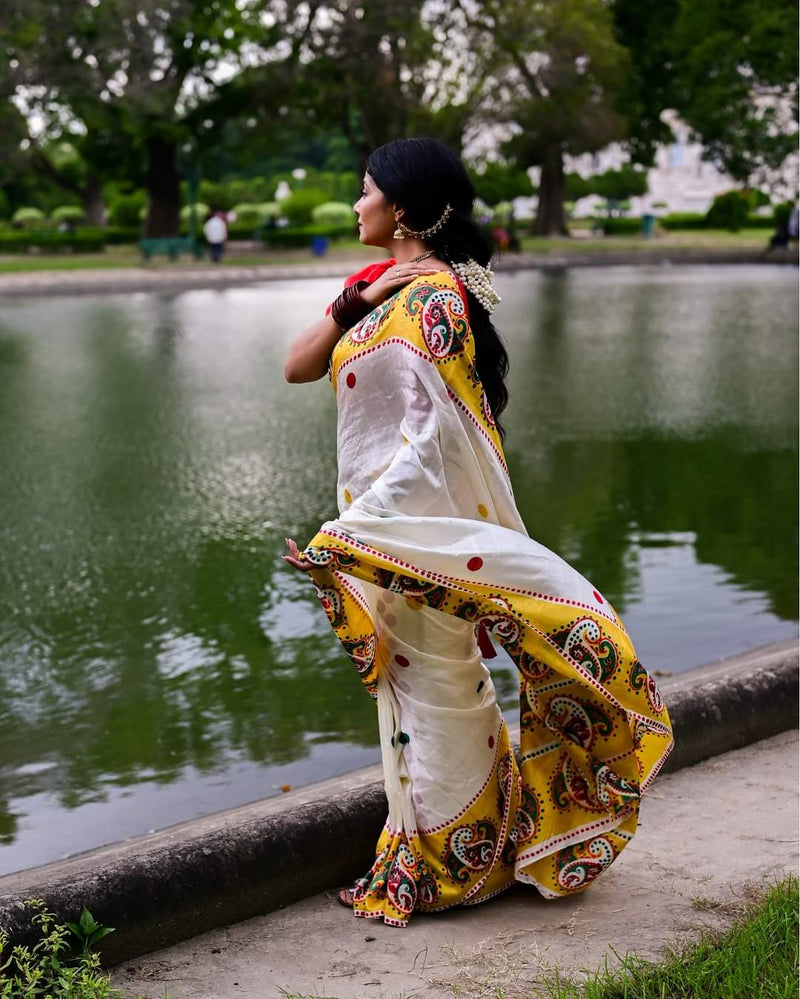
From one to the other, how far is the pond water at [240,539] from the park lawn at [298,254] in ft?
49.3

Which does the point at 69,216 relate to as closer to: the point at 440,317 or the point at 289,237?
the point at 289,237

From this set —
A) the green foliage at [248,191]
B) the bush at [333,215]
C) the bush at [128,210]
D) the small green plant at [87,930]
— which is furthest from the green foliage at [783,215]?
the small green plant at [87,930]

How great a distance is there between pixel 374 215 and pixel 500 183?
58.5 metres

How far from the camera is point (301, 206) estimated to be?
163ft

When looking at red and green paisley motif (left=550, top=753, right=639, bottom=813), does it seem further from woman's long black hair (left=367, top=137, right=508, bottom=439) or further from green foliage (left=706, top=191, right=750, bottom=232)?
green foliage (left=706, top=191, right=750, bottom=232)

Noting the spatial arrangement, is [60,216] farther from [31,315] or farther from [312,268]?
[31,315]

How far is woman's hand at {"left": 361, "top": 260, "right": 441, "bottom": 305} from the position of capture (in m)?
3.18

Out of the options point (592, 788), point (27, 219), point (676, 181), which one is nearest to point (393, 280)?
point (592, 788)

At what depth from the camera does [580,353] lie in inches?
624

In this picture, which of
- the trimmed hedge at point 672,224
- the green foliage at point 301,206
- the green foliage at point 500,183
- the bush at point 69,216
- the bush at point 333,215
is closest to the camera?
the bush at point 333,215

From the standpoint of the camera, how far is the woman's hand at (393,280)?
3.18 metres

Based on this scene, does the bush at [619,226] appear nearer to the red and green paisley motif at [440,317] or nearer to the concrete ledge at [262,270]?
the concrete ledge at [262,270]

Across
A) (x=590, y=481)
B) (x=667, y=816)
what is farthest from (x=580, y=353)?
(x=667, y=816)

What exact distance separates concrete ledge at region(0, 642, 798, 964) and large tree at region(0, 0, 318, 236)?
1172 inches
